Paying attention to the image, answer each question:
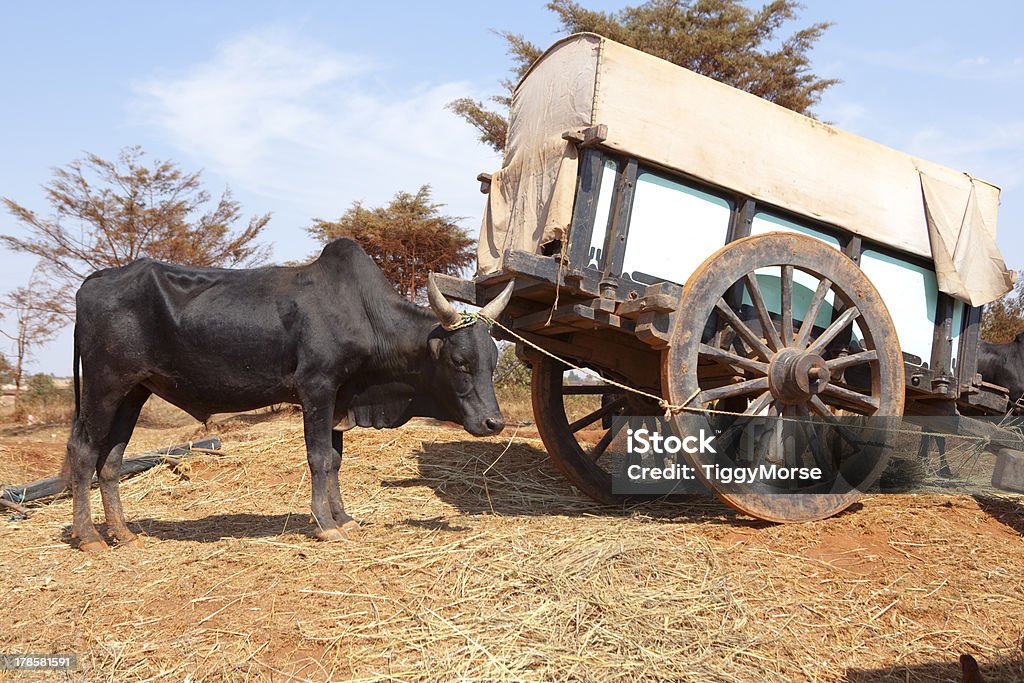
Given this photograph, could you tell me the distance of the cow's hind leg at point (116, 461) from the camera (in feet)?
15.5

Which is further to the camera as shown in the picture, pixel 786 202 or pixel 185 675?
pixel 786 202

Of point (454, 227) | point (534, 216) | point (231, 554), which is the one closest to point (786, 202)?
point (534, 216)

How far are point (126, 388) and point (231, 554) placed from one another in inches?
46.2

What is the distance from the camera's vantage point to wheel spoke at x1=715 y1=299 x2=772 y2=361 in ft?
15.2

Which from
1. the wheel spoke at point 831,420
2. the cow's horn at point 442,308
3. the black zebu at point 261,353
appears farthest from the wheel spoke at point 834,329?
the cow's horn at point 442,308

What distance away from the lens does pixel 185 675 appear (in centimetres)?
299

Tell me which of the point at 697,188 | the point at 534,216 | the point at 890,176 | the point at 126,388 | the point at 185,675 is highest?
the point at 890,176

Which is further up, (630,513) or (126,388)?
(126,388)

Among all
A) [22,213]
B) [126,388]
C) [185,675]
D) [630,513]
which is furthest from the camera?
[22,213]

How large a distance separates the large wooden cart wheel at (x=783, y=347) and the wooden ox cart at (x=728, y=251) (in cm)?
1

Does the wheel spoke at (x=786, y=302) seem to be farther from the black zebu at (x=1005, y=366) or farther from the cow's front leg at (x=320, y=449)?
the cow's front leg at (x=320, y=449)

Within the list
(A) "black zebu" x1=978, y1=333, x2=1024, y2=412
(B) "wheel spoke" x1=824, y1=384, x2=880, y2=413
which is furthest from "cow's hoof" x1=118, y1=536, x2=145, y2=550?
(A) "black zebu" x1=978, y1=333, x2=1024, y2=412

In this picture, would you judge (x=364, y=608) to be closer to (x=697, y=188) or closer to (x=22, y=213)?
(x=697, y=188)

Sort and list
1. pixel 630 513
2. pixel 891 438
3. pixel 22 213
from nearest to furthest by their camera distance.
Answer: pixel 891 438
pixel 630 513
pixel 22 213
